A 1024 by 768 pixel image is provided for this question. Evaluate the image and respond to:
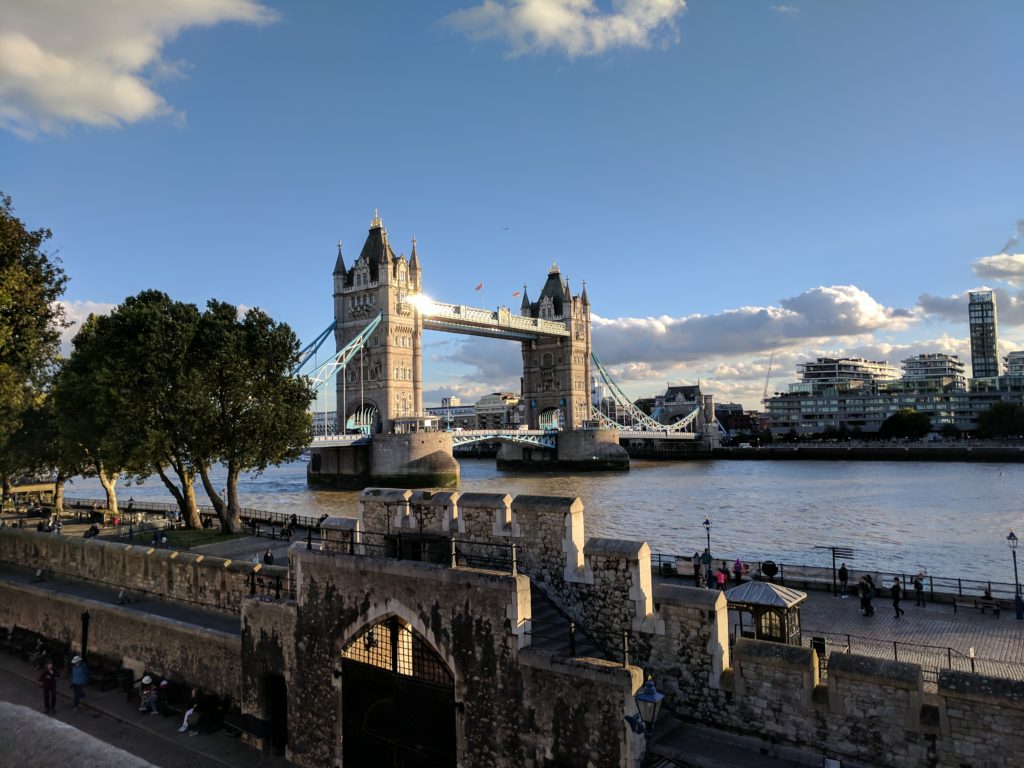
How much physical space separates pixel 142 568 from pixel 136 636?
228 cm

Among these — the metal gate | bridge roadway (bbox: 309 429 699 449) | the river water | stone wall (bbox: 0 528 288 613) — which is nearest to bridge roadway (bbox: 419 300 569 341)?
bridge roadway (bbox: 309 429 699 449)

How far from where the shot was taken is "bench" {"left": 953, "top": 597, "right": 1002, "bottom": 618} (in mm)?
16094

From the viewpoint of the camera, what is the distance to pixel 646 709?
7.44 metres

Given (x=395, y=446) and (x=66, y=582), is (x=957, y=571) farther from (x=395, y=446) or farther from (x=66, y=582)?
(x=395, y=446)

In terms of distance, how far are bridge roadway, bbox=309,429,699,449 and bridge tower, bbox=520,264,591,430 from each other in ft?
38.2

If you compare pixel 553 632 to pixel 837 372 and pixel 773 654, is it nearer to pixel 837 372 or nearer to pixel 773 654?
pixel 773 654

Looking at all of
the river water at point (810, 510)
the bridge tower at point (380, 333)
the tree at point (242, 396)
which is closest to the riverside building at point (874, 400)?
the river water at point (810, 510)

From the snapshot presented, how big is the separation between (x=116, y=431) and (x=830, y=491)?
2065 inches

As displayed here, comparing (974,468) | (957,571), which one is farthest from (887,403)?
(957,571)

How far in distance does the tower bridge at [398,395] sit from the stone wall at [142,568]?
4511 centimetres

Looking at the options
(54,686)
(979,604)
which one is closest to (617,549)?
(979,604)

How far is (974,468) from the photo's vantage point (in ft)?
262

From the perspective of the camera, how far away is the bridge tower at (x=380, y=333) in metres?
90.9

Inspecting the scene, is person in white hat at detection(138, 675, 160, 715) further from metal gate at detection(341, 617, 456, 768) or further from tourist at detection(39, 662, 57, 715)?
metal gate at detection(341, 617, 456, 768)
